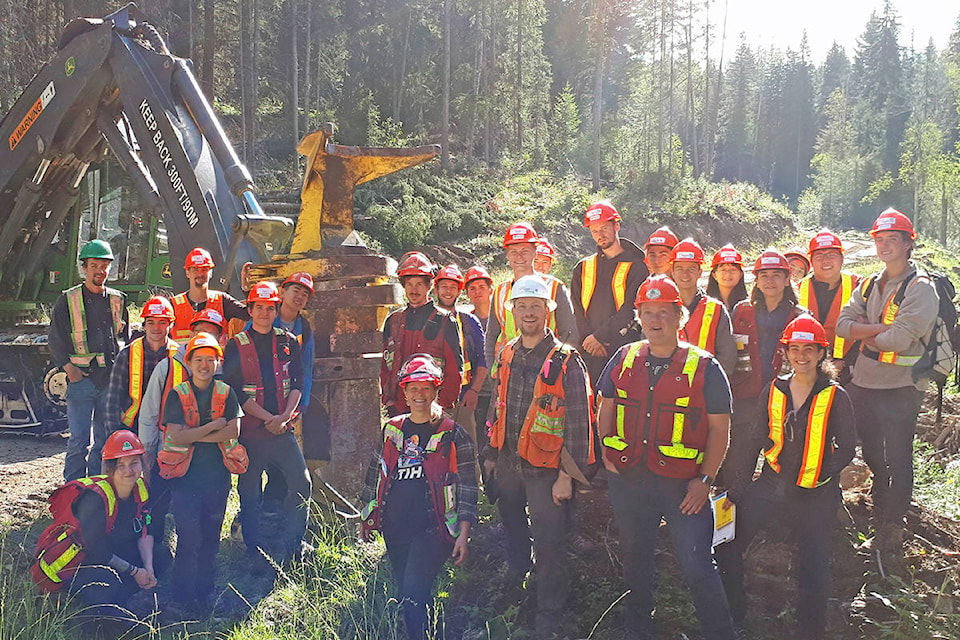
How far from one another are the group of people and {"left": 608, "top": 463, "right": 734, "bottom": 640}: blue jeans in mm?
11

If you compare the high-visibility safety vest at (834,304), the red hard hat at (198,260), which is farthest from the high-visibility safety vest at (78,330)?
the high-visibility safety vest at (834,304)

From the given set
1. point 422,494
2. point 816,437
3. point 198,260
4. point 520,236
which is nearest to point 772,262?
point 816,437

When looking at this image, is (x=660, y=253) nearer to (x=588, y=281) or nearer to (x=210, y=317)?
(x=588, y=281)

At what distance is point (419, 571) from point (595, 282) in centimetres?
255

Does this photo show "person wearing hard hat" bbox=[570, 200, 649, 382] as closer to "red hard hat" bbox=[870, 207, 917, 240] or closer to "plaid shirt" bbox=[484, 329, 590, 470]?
"plaid shirt" bbox=[484, 329, 590, 470]

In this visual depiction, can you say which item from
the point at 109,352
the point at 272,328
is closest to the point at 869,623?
the point at 272,328

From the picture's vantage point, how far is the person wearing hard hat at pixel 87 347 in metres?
5.83

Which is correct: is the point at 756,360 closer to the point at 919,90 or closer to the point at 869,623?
the point at 869,623

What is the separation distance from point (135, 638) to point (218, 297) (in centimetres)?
234

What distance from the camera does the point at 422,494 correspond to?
13.8 feet

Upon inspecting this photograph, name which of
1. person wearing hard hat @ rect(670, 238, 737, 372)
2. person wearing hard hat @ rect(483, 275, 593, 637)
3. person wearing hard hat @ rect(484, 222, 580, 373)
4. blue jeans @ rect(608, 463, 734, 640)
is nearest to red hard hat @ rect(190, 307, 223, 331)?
person wearing hard hat @ rect(484, 222, 580, 373)

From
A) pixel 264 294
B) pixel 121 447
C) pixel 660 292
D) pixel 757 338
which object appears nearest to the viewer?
pixel 660 292

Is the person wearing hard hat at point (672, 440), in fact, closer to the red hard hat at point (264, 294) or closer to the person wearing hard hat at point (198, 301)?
the red hard hat at point (264, 294)

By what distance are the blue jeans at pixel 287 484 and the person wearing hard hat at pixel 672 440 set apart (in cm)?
226
